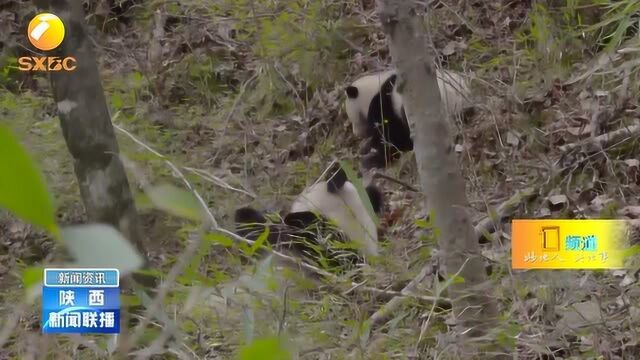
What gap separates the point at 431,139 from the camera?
149cm

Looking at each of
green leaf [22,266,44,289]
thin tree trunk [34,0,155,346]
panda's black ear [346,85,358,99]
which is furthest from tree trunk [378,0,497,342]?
panda's black ear [346,85,358,99]

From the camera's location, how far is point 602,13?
260cm

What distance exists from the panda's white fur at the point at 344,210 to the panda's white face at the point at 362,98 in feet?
2.09

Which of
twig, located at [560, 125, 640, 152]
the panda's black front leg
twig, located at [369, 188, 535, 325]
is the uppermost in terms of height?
the panda's black front leg

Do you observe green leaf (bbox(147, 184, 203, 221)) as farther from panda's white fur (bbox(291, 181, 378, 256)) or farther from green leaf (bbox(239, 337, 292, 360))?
panda's white fur (bbox(291, 181, 378, 256))

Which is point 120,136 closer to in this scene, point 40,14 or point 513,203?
point 40,14

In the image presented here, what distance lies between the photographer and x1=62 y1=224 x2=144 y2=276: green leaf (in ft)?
0.75

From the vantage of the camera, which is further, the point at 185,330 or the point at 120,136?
the point at 120,136

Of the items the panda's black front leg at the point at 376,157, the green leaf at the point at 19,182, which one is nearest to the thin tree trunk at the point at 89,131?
the panda's black front leg at the point at 376,157

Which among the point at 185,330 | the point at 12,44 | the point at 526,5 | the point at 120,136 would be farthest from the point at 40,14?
the point at 526,5

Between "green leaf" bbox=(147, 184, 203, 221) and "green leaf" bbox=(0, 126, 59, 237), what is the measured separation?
11 cm

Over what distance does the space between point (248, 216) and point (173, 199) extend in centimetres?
182

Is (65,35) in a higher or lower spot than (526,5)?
lower

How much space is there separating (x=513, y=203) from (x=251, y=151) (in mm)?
889
